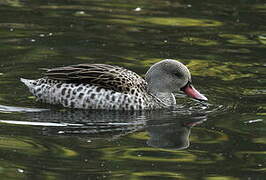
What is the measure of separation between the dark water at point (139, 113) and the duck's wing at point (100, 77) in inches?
17.4

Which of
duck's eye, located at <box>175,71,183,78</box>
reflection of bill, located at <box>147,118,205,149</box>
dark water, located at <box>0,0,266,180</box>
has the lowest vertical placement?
reflection of bill, located at <box>147,118,205,149</box>

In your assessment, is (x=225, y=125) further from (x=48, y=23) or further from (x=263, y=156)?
(x=48, y=23)

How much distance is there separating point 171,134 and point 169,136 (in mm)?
115

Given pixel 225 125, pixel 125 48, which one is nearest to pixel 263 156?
pixel 225 125

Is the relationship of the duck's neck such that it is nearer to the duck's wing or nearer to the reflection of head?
the duck's wing

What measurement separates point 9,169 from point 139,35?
8143 millimetres

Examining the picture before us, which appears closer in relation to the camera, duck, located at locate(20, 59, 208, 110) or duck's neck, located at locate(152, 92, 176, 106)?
duck, located at locate(20, 59, 208, 110)

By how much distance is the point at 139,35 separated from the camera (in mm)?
18000

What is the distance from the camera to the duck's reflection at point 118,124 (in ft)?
38.7

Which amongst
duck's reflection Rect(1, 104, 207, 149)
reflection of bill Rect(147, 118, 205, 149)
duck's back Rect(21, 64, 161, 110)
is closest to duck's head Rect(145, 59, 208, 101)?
duck's back Rect(21, 64, 161, 110)

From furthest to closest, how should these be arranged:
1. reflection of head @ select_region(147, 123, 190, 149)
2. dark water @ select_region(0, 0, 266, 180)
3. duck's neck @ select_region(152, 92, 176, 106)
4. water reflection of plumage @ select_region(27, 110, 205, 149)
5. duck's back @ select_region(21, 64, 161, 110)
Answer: duck's neck @ select_region(152, 92, 176, 106), duck's back @ select_region(21, 64, 161, 110), water reflection of plumage @ select_region(27, 110, 205, 149), reflection of head @ select_region(147, 123, 190, 149), dark water @ select_region(0, 0, 266, 180)

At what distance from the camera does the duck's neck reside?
13750mm

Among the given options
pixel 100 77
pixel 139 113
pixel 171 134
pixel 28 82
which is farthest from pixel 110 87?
pixel 171 134

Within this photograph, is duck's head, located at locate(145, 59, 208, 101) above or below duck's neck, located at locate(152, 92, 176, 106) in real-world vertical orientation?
→ above
